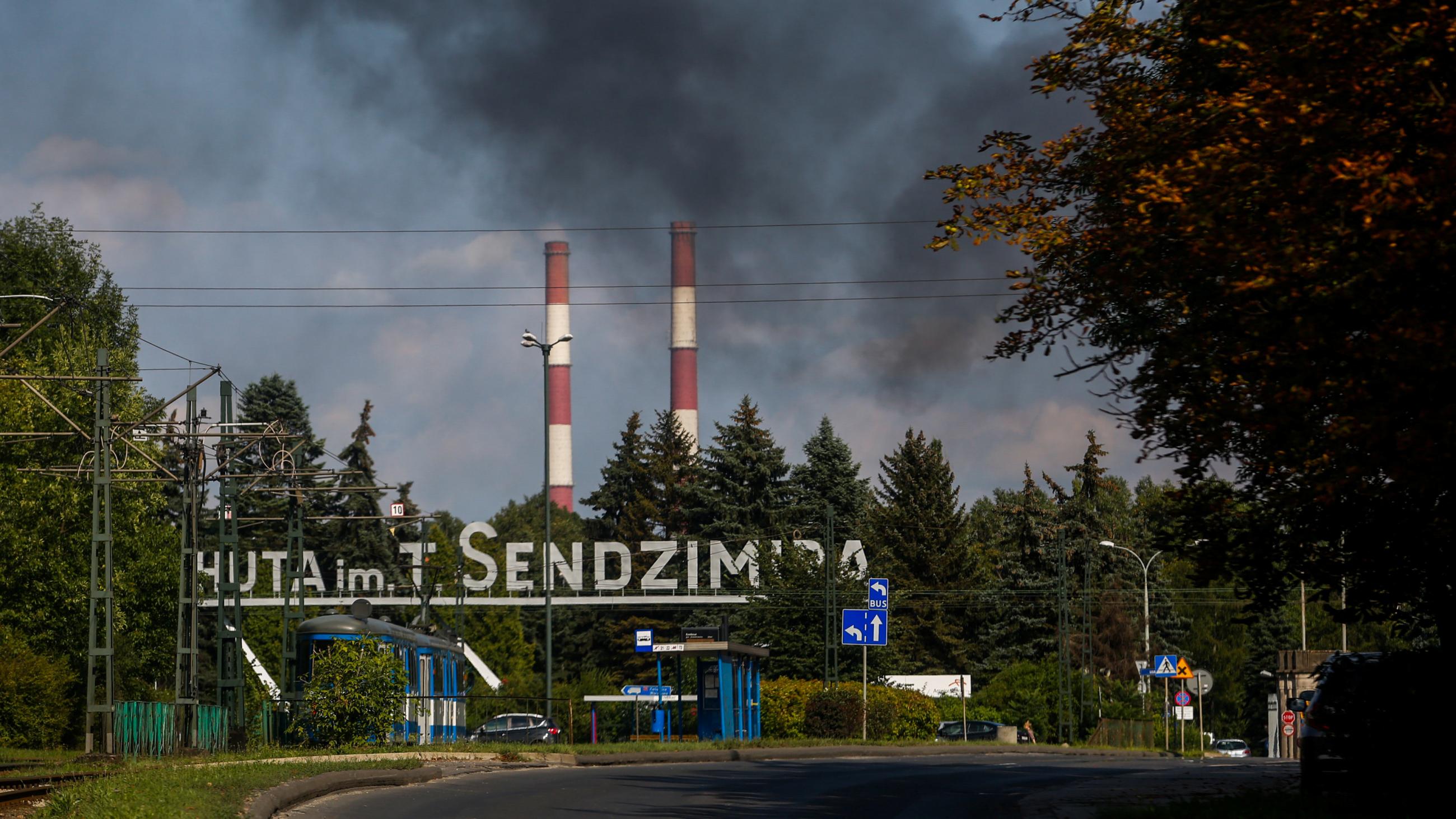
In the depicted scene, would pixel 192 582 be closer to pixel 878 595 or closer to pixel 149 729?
pixel 149 729

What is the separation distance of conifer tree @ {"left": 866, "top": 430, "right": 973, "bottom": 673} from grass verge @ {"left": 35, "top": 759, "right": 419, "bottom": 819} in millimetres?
69922

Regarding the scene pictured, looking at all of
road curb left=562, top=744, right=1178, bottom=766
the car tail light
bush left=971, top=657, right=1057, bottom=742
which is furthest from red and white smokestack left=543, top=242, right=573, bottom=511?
the car tail light

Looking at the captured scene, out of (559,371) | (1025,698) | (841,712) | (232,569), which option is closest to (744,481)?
(559,371)

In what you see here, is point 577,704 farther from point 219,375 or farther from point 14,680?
point 219,375

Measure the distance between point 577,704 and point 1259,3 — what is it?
53845mm

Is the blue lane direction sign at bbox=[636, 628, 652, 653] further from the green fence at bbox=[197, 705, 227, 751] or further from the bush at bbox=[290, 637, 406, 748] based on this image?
the green fence at bbox=[197, 705, 227, 751]

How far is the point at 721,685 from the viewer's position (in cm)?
4081

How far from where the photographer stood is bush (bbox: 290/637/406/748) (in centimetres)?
3256

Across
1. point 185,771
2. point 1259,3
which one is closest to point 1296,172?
point 1259,3

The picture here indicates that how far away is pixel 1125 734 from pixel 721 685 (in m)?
22.0

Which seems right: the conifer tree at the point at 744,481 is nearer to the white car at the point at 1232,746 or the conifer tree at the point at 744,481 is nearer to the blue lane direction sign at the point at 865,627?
the white car at the point at 1232,746

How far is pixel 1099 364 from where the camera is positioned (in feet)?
57.5

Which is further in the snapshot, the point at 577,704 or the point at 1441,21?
the point at 577,704

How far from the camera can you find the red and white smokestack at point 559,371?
113812mm
